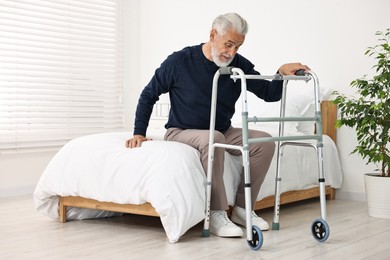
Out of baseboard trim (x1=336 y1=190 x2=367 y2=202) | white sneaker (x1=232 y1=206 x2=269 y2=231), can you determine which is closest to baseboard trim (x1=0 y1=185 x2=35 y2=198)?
white sneaker (x1=232 y1=206 x2=269 y2=231)

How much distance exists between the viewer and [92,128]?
17.1 feet

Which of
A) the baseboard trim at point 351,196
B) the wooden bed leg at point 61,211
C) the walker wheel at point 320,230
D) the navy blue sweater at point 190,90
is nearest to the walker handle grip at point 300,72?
the navy blue sweater at point 190,90

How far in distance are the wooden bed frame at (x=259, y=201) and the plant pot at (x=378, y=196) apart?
1.57 feet

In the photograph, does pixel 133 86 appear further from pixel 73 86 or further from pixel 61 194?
pixel 61 194

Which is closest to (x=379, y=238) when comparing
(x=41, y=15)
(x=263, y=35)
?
(x=263, y=35)

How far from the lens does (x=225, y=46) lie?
113 inches

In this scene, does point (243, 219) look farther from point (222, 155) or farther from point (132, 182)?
point (132, 182)

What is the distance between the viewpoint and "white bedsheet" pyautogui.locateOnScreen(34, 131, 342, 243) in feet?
9.06

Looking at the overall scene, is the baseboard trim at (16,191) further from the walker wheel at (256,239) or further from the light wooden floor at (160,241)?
the walker wheel at (256,239)

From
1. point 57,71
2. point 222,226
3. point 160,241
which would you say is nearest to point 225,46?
point 222,226

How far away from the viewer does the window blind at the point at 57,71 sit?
14.8 ft

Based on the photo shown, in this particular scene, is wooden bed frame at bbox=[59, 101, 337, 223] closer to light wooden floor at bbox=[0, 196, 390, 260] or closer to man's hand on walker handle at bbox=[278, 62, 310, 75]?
light wooden floor at bbox=[0, 196, 390, 260]

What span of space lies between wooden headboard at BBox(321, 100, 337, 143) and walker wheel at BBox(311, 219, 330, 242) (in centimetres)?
165

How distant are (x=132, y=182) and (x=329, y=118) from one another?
80.4 inches
